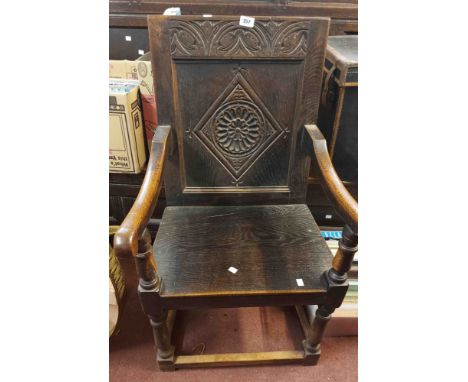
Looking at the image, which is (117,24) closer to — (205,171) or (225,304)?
(205,171)

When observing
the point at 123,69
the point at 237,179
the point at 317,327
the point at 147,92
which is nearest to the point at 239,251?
the point at 237,179

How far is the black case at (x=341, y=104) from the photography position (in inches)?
49.7

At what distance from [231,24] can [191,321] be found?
1210mm

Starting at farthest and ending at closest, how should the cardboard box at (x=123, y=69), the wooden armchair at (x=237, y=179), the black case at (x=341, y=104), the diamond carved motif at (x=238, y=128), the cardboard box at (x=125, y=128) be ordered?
1. the cardboard box at (x=123, y=69)
2. the cardboard box at (x=125, y=128)
3. the black case at (x=341, y=104)
4. the diamond carved motif at (x=238, y=128)
5. the wooden armchair at (x=237, y=179)

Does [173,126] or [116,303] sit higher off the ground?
[173,126]

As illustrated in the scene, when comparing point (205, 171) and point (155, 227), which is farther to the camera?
point (155, 227)

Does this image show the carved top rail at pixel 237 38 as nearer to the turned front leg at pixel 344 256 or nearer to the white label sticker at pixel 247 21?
the white label sticker at pixel 247 21

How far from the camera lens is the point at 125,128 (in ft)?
4.66

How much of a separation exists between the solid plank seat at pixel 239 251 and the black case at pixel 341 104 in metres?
0.34

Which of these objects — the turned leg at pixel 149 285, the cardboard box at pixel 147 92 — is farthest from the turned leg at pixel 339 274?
the cardboard box at pixel 147 92

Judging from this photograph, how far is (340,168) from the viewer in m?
1.50

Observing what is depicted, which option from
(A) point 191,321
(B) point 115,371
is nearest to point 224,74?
(A) point 191,321

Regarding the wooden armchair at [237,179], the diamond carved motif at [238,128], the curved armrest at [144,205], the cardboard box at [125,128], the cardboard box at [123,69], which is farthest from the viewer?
the cardboard box at [123,69]

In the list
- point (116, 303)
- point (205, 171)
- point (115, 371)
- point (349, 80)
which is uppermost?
point (349, 80)
